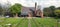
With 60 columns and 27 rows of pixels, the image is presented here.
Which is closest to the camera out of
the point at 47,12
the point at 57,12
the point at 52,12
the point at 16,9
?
the point at 57,12

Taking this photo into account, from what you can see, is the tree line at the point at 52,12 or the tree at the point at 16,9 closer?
the tree line at the point at 52,12

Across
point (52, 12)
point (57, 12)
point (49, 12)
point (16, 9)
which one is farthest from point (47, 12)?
point (16, 9)

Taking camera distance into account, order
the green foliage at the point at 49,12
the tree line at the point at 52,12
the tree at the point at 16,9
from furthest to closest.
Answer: the tree at the point at 16,9
the green foliage at the point at 49,12
the tree line at the point at 52,12

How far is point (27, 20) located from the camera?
6496mm

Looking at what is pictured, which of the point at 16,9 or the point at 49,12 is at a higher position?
the point at 16,9

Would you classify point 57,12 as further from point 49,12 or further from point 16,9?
point 16,9

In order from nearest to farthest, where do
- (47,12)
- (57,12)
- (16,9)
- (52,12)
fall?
1. (57,12)
2. (52,12)
3. (47,12)
4. (16,9)

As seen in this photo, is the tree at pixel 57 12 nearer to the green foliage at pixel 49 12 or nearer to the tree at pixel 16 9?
the green foliage at pixel 49 12

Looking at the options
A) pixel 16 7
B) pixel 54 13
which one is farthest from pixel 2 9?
pixel 54 13

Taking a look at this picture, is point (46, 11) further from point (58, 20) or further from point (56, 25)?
point (56, 25)

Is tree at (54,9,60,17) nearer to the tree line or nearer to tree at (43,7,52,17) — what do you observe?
the tree line

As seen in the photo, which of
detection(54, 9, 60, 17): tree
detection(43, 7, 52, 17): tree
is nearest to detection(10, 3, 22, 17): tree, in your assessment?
detection(43, 7, 52, 17): tree

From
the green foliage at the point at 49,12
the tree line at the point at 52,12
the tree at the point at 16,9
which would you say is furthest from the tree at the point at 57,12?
the tree at the point at 16,9

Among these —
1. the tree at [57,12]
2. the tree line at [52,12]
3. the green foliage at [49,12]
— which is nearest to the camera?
the tree at [57,12]
